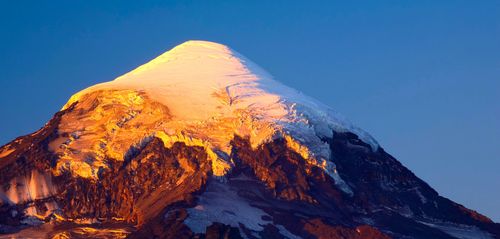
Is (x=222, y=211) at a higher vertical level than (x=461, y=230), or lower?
lower

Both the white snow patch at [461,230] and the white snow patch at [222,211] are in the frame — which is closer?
the white snow patch at [222,211]

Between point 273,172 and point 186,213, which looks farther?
point 273,172

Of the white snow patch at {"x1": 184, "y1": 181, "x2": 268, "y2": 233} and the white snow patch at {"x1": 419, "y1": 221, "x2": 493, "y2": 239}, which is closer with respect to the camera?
the white snow patch at {"x1": 184, "y1": 181, "x2": 268, "y2": 233}

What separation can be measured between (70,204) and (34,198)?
456 centimetres

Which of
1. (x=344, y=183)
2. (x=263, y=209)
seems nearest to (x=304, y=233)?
(x=263, y=209)

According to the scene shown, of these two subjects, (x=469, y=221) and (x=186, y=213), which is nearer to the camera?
(x=186, y=213)

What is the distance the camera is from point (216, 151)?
642 ft

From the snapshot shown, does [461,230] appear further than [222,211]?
Yes

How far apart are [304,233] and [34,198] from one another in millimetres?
37212

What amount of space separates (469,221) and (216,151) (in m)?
31.0

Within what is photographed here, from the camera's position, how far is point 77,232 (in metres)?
186

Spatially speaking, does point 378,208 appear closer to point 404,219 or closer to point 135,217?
point 404,219

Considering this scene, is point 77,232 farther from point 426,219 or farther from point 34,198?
point 426,219

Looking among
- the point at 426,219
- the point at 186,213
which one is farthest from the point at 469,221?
the point at 186,213
